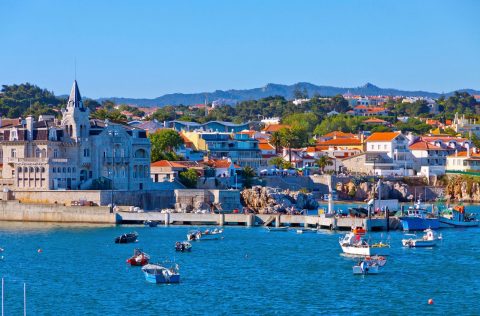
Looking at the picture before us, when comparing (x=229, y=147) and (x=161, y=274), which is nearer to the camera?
(x=161, y=274)

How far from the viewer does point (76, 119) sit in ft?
383

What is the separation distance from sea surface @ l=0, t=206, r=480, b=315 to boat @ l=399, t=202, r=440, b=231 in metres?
4.05

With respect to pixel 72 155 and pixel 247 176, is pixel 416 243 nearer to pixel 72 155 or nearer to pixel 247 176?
pixel 72 155

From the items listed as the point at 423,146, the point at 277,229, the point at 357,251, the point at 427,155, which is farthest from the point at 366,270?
the point at 423,146

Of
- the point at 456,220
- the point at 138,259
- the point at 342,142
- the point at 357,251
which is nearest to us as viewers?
the point at 138,259

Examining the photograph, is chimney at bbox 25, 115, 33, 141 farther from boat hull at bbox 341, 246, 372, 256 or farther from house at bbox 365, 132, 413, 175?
house at bbox 365, 132, 413, 175

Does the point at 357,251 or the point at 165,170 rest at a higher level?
the point at 165,170

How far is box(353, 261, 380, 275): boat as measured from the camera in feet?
241

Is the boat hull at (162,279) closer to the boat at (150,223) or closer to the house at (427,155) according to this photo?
the boat at (150,223)

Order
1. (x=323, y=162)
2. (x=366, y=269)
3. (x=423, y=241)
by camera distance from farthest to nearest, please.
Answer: (x=323, y=162) < (x=423, y=241) < (x=366, y=269)

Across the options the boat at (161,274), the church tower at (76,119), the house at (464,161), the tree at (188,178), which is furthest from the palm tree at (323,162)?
the boat at (161,274)

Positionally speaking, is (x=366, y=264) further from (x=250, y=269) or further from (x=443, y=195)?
(x=443, y=195)

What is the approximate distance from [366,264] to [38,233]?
34726mm

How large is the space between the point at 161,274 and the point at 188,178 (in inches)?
2325
